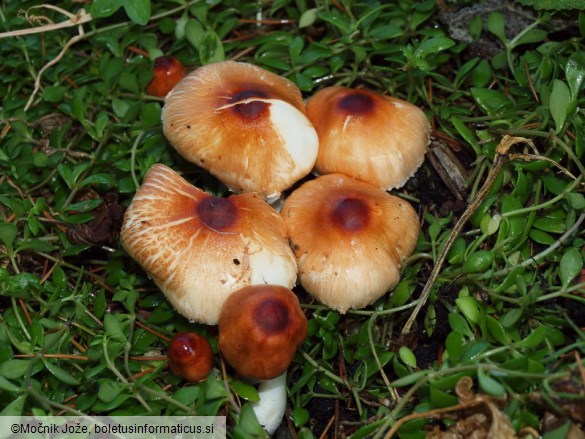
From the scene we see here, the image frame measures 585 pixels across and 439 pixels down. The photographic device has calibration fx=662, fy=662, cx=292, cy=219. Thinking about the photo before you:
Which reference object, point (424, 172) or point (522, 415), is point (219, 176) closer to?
point (424, 172)

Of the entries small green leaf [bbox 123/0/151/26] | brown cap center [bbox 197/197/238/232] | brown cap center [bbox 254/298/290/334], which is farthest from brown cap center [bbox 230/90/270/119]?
brown cap center [bbox 254/298/290/334]

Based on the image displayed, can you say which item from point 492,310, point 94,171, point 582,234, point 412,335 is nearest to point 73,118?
point 94,171

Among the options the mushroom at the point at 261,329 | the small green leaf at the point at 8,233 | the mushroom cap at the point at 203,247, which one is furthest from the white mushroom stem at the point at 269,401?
the small green leaf at the point at 8,233

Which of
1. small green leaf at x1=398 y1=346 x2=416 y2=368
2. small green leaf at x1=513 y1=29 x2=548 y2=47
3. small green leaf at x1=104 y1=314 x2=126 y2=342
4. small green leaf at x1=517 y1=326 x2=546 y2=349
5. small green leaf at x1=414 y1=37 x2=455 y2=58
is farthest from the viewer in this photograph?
small green leaf at x1=513 y1=29 x2=548 y2=47

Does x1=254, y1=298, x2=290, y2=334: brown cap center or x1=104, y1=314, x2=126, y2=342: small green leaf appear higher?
x1=254, y1=298, x2=290, y2=334: brown cap center

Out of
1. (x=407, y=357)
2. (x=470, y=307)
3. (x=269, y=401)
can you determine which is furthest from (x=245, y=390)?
(x=470, y=307)

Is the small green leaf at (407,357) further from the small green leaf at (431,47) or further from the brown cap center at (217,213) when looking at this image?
the small green leaf at (431,47)

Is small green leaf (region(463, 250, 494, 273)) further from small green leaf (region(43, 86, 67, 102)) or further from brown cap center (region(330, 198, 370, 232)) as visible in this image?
small green leaf (region(43, 86, 67, 102))
